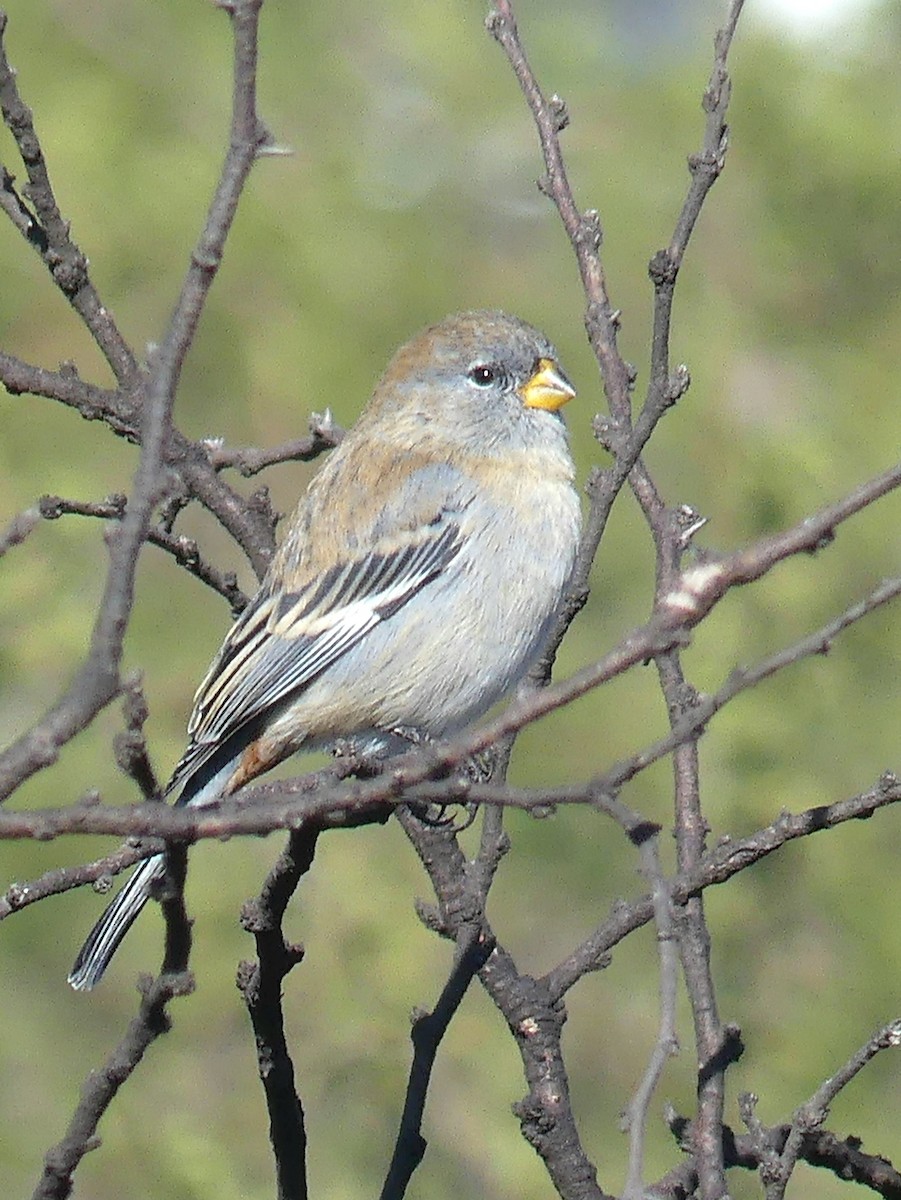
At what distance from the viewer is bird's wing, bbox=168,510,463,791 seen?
4879mm

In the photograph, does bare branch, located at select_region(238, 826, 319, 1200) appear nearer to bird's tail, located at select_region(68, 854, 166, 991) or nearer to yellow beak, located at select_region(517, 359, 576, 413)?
bird's tail, located at select_region(68, 854, 166, 991)

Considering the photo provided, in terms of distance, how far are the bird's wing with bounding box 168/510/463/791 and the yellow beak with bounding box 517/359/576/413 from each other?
621 mm

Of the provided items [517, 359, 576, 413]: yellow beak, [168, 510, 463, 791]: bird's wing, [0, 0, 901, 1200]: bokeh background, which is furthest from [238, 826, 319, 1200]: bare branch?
[517, 359, 576, 413]: yellow beak

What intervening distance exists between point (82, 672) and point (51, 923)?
3.90m

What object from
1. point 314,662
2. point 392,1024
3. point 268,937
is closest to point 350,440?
point 314,662

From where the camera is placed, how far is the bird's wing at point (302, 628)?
4879mm

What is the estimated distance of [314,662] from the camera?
4.96 metres

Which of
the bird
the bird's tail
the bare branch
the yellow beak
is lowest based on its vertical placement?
the bare branch

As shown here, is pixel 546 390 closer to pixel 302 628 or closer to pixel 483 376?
pixel 483 376

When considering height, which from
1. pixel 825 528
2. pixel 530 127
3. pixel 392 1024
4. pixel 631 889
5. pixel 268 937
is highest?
pixel 530 127

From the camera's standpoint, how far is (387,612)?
16.6ft

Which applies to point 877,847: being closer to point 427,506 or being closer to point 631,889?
point 631,889

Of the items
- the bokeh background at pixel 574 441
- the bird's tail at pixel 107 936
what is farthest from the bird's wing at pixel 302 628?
the bokeh background at pixel 574 441

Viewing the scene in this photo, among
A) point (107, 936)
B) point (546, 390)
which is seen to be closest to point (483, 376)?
point (546, 390)
